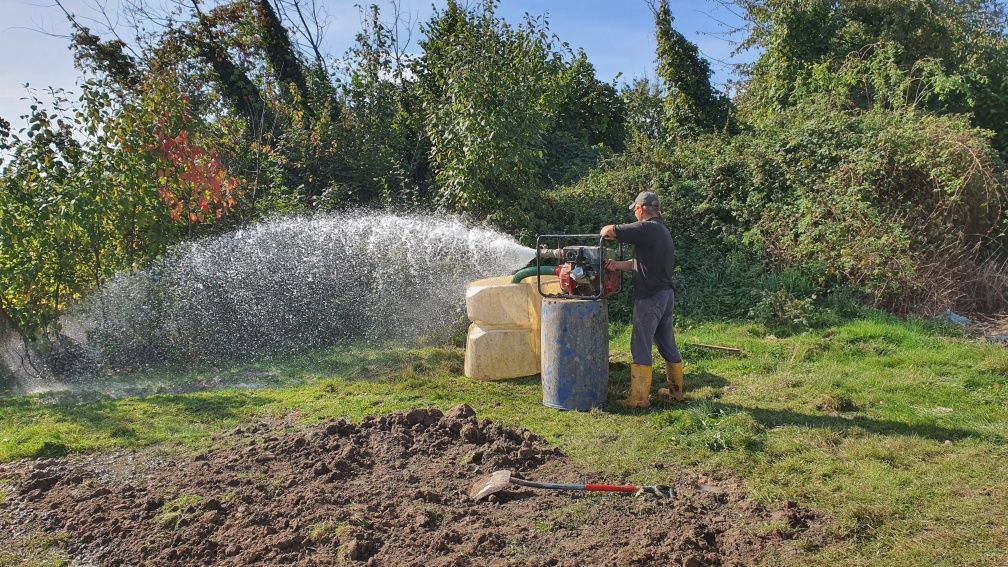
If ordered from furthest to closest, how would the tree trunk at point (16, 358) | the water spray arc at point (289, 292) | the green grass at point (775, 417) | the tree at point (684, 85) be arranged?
the tree at point (684, 85), the water spray arc at point (289, 292), the tree trunk at point (16, 358), the green grass at point (775, 417)

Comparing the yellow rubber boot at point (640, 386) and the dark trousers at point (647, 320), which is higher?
the dark trousers at point (647, 320)

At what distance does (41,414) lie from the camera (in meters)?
6.40

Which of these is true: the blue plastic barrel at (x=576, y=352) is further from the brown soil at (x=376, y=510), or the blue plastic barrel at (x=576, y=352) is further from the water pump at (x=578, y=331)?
the brown soil at (x=376, y=510)

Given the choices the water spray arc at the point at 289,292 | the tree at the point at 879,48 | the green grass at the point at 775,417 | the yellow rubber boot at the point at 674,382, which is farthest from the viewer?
the tree at the point at 879,48

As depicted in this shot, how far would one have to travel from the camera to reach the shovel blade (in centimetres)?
392

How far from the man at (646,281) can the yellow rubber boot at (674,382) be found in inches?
11.2

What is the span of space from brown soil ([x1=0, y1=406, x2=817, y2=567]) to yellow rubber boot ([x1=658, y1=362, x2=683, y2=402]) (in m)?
1.58

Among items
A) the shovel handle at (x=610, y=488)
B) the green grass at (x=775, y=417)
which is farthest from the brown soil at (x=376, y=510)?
the green grass at (x=775, y=417)

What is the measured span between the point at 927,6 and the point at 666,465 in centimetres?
1378

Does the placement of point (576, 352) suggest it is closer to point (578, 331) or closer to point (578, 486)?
point (578, 331)

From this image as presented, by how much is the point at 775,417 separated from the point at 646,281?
1411 millimetres

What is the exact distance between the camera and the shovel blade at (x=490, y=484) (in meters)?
3.92

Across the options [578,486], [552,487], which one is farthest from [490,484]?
[578,486]

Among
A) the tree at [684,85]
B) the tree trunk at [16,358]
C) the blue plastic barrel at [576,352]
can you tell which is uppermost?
the tree at [684,85]
